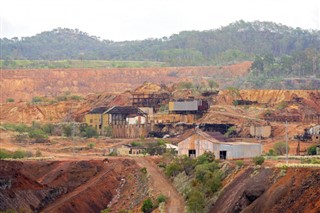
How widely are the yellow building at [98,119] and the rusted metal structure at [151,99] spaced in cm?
750

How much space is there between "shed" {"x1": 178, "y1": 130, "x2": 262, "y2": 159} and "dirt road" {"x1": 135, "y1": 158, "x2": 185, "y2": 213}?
11.5ft

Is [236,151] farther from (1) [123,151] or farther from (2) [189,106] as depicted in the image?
(2) [189,106]

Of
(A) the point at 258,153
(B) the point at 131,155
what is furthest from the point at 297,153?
(B) the point at 131,155

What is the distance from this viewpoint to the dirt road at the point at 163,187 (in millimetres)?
66875

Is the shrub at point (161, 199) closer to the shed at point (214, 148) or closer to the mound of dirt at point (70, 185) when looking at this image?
the mound of dirt at point (70, 185)

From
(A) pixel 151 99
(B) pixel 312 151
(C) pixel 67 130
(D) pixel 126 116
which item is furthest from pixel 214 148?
(A) pixel 151 99

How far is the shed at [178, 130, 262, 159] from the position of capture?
82.0 metres

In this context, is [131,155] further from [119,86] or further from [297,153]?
[119,86]

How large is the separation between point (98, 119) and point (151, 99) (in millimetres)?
11766

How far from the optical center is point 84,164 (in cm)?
8312

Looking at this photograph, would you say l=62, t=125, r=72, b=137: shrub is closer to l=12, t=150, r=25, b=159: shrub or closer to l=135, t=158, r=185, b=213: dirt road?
l=12, t=150, r=25, b=159: shrub

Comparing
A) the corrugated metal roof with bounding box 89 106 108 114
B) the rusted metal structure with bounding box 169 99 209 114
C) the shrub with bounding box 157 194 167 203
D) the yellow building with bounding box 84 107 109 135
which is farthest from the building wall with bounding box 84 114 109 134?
the shrub with bounding box 157 194 167 203

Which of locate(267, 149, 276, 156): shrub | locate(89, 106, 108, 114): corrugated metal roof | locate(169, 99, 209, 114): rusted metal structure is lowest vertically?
locate(267, 149, 276, 156): shrub

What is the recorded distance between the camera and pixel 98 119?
12331 cm
